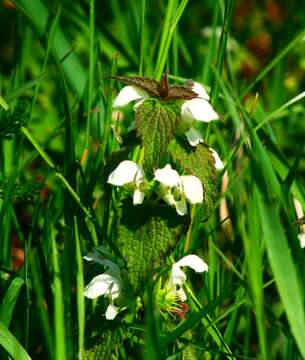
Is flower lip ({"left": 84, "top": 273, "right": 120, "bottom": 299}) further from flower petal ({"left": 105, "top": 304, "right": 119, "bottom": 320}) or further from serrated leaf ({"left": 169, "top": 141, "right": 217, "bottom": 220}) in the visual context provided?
serrated leaf ({"left": 169, "top": 141, "right": 217, "bottom": 220})

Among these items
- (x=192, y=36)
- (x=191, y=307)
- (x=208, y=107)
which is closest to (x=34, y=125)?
(x=192, y=36)

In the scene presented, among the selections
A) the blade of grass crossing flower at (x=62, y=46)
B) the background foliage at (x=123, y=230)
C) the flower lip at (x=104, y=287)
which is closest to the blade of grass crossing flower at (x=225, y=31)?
the background foliage at (x=123, y=230)

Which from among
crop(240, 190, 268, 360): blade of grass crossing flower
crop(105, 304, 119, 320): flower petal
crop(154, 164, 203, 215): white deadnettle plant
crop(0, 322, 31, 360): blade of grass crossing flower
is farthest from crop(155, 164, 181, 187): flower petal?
crop(0, 322, 31, 360): blade of grass crossing flower

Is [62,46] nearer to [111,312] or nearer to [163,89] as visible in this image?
[163,89]

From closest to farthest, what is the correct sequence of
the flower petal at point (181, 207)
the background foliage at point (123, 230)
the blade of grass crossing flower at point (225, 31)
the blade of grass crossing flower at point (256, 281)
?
the blade of grass crossing flower at point (256, 281) → the background foliage at point (123, 230) → the flower petal at point (181, 207) → the blade of grass crossing flower at point (225, 31)

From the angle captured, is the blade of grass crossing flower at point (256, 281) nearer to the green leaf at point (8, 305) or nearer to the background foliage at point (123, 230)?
the background foliage at point (123, 230)

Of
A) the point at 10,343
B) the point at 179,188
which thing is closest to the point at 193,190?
the point at 179,188
